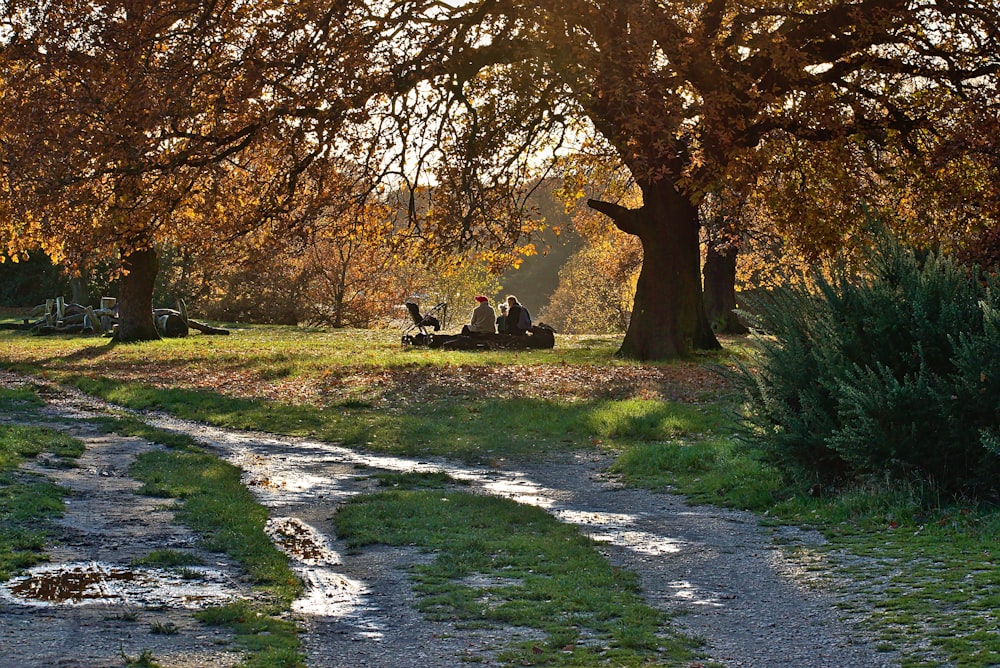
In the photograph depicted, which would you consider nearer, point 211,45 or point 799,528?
point 799,528

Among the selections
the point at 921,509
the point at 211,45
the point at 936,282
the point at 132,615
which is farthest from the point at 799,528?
the point at 211,45

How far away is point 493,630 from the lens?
257 inches

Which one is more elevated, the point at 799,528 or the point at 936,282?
the point at 936,282

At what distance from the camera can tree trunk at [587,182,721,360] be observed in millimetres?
25203

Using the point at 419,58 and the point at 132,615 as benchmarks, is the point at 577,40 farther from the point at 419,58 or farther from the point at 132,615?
the point at 132,615

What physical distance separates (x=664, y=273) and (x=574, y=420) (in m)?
9.71

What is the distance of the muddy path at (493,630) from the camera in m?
6.04

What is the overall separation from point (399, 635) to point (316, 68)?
1364cm

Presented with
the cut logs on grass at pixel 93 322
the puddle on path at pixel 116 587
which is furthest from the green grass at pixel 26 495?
A: the cut logs on grass at pixel 93 322

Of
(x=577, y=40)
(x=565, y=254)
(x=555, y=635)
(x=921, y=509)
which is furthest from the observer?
(x=565, y=254)

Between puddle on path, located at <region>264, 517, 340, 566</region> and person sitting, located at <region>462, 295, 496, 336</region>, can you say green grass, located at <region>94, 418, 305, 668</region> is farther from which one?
person sitting, located at <region>462, 295, 496, 336</region>

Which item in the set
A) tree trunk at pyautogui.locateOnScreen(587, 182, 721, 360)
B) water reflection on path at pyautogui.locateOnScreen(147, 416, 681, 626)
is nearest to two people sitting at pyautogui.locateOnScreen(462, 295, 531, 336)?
tree trunk at pyautogui.locateOnScreen(587, 182, 721, 360)

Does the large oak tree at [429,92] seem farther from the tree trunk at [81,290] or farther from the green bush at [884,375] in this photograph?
the tree trunk at [81,290]

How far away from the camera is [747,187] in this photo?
68.8ft
